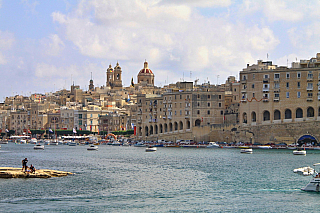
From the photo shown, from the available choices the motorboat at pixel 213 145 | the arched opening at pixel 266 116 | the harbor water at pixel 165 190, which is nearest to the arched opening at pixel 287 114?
the arched opening at pixel 266 116

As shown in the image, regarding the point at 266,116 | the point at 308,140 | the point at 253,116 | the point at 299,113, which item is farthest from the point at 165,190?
the point at 253,116

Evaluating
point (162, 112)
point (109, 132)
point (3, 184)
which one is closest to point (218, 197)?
point (3, 184)

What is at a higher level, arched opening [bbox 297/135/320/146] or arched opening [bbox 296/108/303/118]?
arched opening [bbox 296/108/303/118]

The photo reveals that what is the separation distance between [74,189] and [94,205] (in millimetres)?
6897

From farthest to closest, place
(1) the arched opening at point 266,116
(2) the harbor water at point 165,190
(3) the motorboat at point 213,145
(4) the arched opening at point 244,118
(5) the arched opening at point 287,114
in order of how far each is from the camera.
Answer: (4) the arched opening at point 244,118 → (3) the motorboat at point 213,145 → (1) the arched opening at point 266,116 → (5) the arched opening at point 287,114 → (2) the harbor water at point 165,190

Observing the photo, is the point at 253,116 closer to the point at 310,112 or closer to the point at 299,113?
the point at 299,113

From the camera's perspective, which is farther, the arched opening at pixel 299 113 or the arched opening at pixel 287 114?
the arched opening at pixel 287 114

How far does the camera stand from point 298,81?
336 ft

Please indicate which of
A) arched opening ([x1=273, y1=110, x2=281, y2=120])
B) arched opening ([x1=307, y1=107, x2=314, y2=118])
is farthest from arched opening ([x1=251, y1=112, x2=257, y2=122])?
arched opening ([x1=307, y1=107, x2=314, y2=118])

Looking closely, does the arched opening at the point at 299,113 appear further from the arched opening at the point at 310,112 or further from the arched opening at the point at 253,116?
the arched opening at the point at 253,116

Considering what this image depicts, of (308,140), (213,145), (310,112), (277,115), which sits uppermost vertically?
(310,112)

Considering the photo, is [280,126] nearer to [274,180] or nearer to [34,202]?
[274,180]

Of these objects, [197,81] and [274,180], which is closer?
[274,180]

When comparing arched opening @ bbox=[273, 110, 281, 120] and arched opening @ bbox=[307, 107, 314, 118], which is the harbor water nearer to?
arched opening @ bbox=[307, 107, 314, 118]
